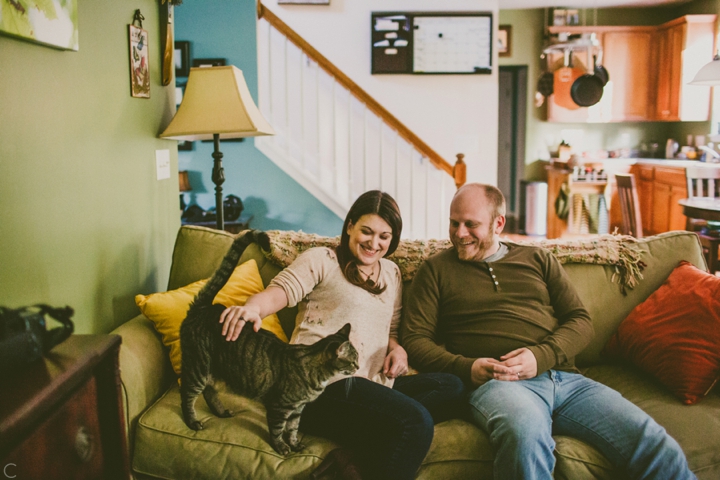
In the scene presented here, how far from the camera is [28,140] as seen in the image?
1491 millimetres

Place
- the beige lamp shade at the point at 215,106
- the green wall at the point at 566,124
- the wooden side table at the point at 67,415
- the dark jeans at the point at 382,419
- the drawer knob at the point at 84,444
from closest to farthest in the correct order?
the wooden side table at the point at 67,415 < the drawer knob at the point at 84,444 < the dark jeans at the point at 382,419 < the beige lamp shade at the point at 215,106 < the green wall at the point at 566,124

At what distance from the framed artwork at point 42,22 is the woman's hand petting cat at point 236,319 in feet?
2.83

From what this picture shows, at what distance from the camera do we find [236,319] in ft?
4.91

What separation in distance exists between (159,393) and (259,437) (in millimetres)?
434

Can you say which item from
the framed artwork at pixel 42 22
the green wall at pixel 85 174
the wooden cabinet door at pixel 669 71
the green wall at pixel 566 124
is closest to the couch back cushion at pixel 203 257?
the green wall at pixel 85 174

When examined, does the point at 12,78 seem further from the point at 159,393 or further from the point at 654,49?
the point at 654,49

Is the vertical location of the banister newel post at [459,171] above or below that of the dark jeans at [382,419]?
above

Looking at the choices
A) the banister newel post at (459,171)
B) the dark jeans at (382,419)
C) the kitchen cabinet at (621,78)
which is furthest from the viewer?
the kitchen cabinet at (621,78)

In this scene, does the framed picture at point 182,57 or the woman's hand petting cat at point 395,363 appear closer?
the woman's hand petting cat at point 395,363

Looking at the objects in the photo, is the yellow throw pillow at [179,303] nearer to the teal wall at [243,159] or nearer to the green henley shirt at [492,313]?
the green henley shirt at [492,313]

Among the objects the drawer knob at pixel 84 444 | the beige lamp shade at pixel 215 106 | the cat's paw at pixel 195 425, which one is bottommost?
the cat's paw at pixel 195 425

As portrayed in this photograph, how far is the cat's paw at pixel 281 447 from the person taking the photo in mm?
1505

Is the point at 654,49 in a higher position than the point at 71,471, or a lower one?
higher

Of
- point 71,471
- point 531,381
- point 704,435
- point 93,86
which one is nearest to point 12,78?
point 93,86
